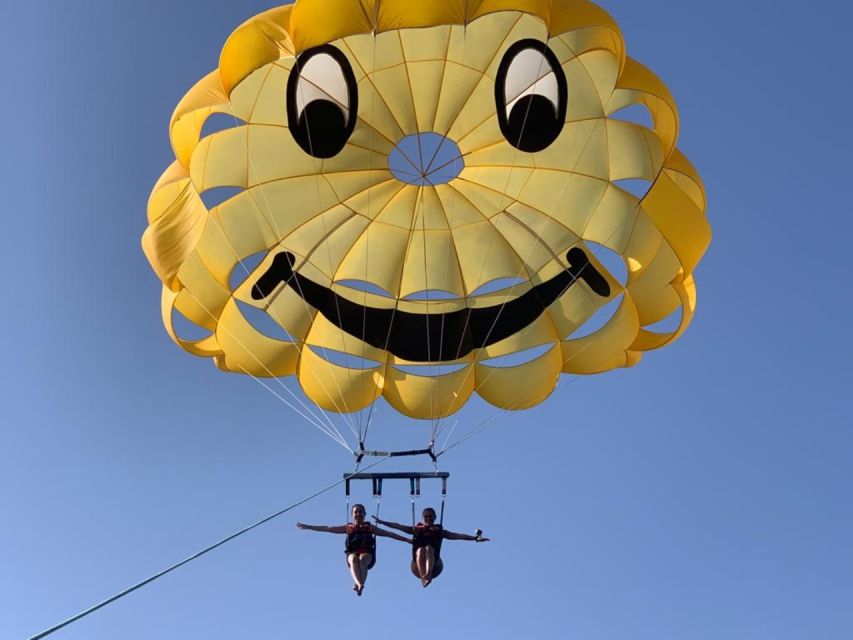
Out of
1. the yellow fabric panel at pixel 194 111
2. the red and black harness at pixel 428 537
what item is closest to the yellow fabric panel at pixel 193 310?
the yellow fabric panel at pixel 194 111

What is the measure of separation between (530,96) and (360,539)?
15.4ft

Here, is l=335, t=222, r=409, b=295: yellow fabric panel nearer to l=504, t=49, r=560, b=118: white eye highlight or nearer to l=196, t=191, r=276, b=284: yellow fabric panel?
l=196, t=191, r=276, b=284: yellow fabric panel

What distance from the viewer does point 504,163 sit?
12.0 m

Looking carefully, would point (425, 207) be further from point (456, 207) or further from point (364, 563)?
point (364, 563)

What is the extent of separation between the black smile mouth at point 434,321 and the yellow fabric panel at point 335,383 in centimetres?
44

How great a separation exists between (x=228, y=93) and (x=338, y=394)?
391 centimetres

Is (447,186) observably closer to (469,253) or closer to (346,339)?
(469,253)

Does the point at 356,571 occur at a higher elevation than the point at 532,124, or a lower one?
lower

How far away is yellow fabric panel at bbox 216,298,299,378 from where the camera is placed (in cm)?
1241

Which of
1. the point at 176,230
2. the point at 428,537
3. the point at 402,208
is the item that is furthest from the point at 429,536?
the point at 176,230

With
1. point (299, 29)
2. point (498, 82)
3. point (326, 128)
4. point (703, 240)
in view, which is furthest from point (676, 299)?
point (299, 29)

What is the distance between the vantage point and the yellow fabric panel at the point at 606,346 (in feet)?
40.0

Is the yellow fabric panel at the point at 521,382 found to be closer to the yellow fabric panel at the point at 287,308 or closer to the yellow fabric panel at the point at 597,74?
the yellow fabric panel at the point at 287,308

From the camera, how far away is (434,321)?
12758mm
